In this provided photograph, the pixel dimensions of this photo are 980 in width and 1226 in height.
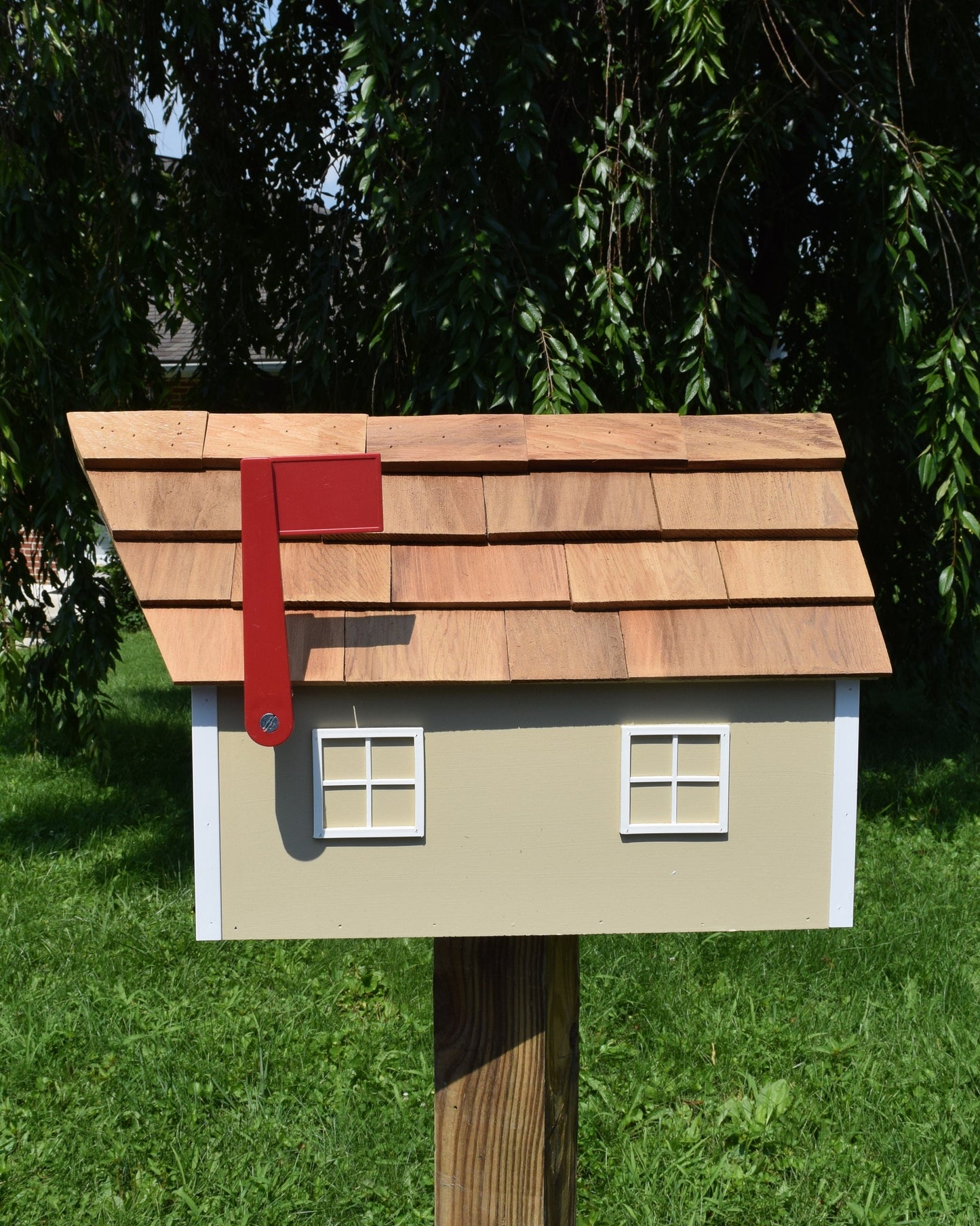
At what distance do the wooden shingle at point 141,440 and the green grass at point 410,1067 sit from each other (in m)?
2.04

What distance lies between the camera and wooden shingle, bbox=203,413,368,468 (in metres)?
1.48

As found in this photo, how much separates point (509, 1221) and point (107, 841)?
3631 mm

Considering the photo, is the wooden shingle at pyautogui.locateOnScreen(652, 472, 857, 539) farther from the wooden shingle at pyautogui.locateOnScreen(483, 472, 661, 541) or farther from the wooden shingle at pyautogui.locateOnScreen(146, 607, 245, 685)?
the wooden shingle at pyautogui.locateOnScreen(146, 607, 245, 685)

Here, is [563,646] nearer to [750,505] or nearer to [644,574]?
[644,574]

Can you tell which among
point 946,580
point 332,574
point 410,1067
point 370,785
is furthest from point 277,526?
point 946,580

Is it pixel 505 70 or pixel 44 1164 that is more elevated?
pixel 505 70

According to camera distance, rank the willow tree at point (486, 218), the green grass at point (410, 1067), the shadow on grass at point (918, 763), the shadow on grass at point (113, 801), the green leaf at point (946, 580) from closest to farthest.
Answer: the green grass at point (410, 1067)
the willow tree at point (486, 218)
the green leaf at point (946, 580)
the shadow on grass at point (113, 801)
the shadow on grass at point (918, 763)

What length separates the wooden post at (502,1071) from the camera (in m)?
1.64

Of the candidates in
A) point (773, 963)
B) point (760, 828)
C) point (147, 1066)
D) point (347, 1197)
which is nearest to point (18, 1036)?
point (147, 1066)

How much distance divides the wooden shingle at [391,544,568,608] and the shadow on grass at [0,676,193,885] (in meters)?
3.45

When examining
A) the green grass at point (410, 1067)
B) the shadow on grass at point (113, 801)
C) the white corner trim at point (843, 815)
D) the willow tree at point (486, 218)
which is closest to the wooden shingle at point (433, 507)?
the white corner trim at point (843, 815)

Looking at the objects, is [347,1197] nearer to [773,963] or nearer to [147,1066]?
[147,1066]

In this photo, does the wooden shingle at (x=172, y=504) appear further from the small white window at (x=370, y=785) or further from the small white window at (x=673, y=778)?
the small white window at (x=673, y=778)

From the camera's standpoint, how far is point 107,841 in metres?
4.91
